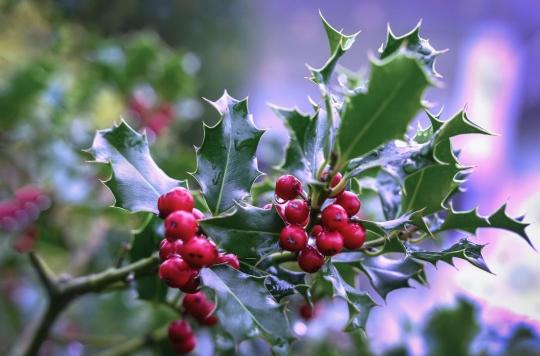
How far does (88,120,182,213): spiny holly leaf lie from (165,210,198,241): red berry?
0.06 metres

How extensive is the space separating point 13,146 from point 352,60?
4.37ft

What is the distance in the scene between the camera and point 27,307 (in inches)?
71.8

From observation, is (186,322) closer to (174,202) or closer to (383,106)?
(174,202)

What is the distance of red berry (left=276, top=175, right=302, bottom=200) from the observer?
514 millimetres

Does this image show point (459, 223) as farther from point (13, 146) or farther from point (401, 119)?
point (13, 146)

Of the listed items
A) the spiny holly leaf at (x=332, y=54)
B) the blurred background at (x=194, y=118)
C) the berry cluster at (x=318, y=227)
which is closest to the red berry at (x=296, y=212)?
the berry cluster at (x=318, y=227)

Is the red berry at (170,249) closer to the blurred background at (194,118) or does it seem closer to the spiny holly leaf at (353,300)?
the spiny holly leaf at (353,300)

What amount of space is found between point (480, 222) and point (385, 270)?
0.11 m

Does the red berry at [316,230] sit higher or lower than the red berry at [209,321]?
higher

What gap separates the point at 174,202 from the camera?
0.50m

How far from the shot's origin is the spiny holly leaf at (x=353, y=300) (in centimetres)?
51

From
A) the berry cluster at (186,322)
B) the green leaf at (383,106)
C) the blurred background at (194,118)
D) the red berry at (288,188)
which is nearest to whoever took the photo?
the green leaf at (383,106)

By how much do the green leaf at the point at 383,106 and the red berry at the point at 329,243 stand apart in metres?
0.07

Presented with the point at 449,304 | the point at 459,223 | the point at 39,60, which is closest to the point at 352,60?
the point at 39,60
